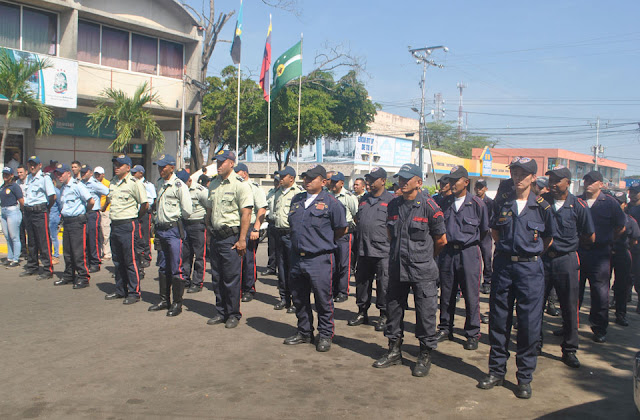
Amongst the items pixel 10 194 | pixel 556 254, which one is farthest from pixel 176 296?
pixel 10 194

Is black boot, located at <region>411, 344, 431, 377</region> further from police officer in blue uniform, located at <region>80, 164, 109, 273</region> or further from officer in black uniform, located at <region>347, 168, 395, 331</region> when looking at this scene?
police officer in blue uniform, located at <region>80, 164, 109, 273</region>

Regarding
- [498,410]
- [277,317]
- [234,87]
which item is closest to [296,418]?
[498,410]

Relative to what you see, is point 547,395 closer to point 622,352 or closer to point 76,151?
point 622,352

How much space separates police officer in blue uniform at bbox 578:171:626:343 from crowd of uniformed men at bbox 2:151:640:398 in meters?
0.02

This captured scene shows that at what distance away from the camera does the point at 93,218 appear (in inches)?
367

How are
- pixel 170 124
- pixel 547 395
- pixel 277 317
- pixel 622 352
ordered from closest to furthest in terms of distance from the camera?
pixel 547 395
pixel 622 352
pixel 277 317
pixel 170 124

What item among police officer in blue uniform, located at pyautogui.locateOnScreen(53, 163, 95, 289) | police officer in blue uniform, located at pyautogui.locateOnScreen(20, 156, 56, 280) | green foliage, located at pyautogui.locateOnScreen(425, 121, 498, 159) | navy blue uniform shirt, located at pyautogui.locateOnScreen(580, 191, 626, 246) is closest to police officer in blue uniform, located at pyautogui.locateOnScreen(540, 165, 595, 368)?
navy blue uniform shirt, located at pyautogui.locateOnScreen(580, 191, 626, 246)

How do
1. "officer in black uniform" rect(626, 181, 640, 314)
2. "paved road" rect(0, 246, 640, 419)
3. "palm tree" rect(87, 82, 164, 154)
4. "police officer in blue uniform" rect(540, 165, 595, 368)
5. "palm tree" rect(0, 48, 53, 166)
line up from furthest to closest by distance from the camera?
1. "palm tree" rect(87, 82, 164, 154)
2. "palm tree" rect(0, 48, 53, 166)
3. "officer in black uniform" rect(626, 181, 640, 314)
4. "police officer in blue uniform" rect(540, 165, 595, 368)
5. "paved road" rect(0, 246, 640, 419)

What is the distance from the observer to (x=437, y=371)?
5.27 metres

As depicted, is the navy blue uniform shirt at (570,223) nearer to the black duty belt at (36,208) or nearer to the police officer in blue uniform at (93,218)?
the police officer in blue uniform at (93,218)

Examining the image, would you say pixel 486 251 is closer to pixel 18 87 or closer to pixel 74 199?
pixel 74 199

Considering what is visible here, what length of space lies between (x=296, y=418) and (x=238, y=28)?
19.6 meters

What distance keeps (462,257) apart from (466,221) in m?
0.43

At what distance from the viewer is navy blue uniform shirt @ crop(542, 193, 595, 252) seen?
5.68 metres
